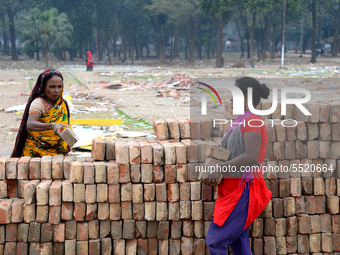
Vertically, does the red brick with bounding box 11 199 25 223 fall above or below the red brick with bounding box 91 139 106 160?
below

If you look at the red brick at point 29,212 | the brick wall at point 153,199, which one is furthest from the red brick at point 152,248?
the red brick at point 29,212

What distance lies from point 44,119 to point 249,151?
2075mm

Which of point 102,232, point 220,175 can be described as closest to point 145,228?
point 102,232

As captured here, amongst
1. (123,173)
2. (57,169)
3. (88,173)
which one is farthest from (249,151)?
(57,169)

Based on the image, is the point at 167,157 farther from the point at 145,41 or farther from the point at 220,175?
the point at 145,41

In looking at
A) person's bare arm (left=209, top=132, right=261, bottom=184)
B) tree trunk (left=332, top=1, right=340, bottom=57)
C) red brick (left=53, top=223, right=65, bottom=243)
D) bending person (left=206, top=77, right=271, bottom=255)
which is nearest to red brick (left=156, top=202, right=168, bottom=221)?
bending person (left=206, top=77, right=271, bottom=255)

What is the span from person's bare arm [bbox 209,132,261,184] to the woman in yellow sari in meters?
1.72

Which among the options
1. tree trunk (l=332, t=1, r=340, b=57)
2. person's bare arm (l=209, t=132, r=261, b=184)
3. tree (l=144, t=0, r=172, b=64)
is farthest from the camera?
tree trunk (l=332, t=1, r=340, b=57)

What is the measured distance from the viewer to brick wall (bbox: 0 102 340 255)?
3357mm

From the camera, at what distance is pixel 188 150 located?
3.38 metres

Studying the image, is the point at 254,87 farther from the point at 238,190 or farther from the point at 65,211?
the point at 65,211

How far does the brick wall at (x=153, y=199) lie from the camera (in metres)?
3.36

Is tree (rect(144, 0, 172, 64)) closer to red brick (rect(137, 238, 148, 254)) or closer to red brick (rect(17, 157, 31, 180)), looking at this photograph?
red brick (rect(17, 157, 31, 180))

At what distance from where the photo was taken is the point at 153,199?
3.40 m
